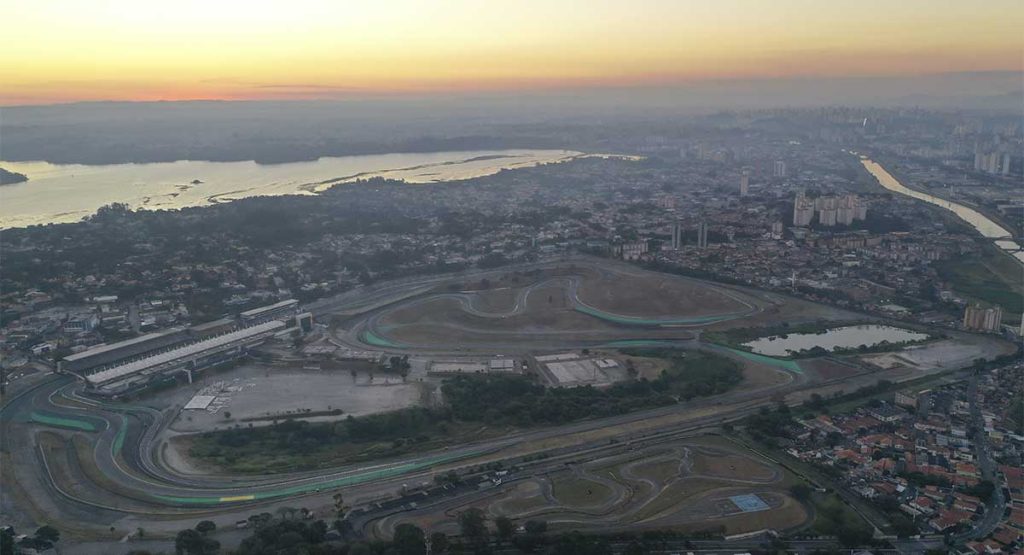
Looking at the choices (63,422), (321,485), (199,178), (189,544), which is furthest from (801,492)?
(199,178)

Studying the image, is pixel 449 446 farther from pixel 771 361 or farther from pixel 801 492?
pixel 771 361

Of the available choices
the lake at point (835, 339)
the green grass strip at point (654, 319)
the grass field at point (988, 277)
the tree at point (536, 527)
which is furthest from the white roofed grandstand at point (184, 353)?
the grass field at point (988, 277)

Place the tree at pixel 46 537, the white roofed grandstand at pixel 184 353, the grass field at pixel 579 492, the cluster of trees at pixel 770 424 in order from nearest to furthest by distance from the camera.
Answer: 1. the tree at pixel 46 537
2. the grass field at pixel 579 492
3. the cluster of trees at pixel 770 424
4. the white roofed grandstand at pixel 184 353

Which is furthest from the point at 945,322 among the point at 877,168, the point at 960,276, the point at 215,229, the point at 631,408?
the point at 877,168

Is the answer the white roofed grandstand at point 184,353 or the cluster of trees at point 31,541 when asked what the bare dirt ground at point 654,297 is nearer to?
the white roofed grandstand at point 184,353

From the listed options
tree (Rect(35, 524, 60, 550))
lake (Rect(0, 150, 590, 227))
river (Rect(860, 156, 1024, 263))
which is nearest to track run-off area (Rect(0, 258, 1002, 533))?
tree (Rect(35, 524, 60, 550))

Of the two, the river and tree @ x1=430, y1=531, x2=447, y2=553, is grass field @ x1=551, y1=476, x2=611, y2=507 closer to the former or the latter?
tree @ x1=430, y1=531, x2=447, y2=553

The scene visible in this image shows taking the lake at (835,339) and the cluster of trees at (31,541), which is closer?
the cluster of trees at (31,541)
